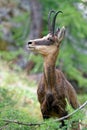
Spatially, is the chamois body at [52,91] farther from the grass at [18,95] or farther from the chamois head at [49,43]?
the grass at [18,95]

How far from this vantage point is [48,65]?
18.5 feet

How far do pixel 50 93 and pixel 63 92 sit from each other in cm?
17

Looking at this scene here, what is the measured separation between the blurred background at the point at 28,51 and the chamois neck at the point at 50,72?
437cm

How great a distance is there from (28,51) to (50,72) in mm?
8257

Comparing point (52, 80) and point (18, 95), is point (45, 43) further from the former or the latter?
point (18, 95)

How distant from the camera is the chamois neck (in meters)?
5.64

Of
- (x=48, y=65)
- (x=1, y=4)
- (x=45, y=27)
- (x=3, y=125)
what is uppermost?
A: (x=1, y=4)

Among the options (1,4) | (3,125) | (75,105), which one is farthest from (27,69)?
(3,125)

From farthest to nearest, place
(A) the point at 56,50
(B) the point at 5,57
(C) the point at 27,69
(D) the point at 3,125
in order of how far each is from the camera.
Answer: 1. (C) the point at 27,69
2. (B) the point at 5,57
3. (A) the point at 56,50
4. (D) the point at 3,125

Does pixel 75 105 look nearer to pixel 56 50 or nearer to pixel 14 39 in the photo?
pixel 56 50

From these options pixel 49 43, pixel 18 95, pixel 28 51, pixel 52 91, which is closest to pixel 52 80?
pixel 52 91

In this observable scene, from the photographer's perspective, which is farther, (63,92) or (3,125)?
(63,92)

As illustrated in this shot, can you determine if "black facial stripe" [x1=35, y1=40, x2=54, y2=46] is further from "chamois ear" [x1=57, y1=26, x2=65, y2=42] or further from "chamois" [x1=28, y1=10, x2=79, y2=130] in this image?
"chamois ear" [x1=57, y1=26, x2=65, y2=42]

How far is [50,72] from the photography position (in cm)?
567
